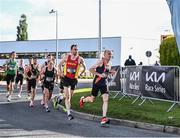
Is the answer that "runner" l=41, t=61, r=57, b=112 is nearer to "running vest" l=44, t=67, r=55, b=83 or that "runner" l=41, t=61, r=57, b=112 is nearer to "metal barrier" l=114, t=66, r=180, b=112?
"running vest" l=44, t=67, r=55, b=83

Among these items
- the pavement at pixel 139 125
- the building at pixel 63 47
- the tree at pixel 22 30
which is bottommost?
the pavement at pixel 139 125

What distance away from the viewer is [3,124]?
10758 millimetres

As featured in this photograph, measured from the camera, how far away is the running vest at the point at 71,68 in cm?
1220

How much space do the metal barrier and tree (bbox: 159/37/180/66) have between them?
3388 mm

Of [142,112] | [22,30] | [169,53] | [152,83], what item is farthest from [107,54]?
[22,30]

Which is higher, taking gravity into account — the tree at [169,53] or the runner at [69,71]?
the tree at [169,53]

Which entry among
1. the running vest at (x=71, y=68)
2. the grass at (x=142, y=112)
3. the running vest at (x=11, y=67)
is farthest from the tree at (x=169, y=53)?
the running vest at (x=71, y=68)

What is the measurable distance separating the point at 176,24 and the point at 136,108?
33.9 feet

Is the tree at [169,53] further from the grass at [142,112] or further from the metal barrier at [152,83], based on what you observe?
the grass at [142,112]

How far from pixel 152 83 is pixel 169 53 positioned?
5.95 metres

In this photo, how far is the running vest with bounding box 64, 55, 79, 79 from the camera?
12195mm

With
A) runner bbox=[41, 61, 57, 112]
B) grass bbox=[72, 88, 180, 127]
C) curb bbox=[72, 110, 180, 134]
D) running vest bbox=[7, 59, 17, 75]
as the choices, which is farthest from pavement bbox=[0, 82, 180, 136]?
running vest bbox=[7, 59, 17, 75]

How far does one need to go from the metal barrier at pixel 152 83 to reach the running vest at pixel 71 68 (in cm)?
273

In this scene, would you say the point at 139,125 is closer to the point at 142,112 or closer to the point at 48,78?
the point at 142,112
